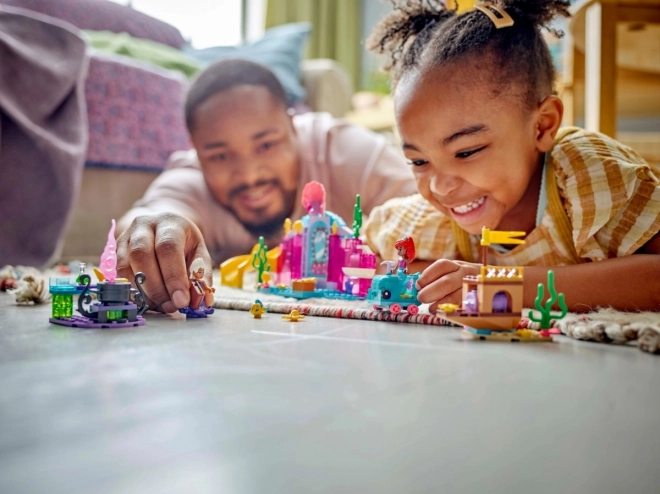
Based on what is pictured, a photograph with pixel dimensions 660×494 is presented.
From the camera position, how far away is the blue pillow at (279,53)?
231 cm

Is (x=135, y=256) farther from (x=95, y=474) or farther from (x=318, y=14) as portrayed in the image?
(x=318, y=14)

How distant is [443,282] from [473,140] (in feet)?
0.90

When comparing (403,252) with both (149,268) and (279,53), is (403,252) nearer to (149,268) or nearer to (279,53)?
(149,268)

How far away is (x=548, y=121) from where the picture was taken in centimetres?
111

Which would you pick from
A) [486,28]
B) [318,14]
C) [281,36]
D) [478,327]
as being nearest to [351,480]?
[478,327]

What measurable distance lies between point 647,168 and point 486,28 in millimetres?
338

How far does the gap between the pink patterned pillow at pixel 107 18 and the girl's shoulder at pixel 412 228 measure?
1.47m

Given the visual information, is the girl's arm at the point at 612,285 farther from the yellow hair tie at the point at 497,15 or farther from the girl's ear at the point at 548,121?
the yellow hair tie at the point at 497,15

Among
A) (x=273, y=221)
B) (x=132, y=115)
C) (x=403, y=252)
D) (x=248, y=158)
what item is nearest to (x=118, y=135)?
(x=132, y=115)

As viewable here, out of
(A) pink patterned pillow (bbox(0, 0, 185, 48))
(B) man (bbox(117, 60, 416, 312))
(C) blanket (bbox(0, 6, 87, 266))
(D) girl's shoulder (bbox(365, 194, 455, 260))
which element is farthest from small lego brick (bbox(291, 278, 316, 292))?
(A) pink patterned pillow (bbox(0, 0, 185, 48))

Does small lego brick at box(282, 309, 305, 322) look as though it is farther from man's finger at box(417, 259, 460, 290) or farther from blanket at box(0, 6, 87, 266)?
blanket at box(0, 6, 87, 266)

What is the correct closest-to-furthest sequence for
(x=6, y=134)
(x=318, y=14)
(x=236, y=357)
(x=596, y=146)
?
(x=236, y=357) → (x=596, y=146) → (x=6, y=134) → (x=318, y=14)

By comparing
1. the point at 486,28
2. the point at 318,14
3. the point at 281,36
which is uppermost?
the point at 318,14

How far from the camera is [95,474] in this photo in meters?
0.37
